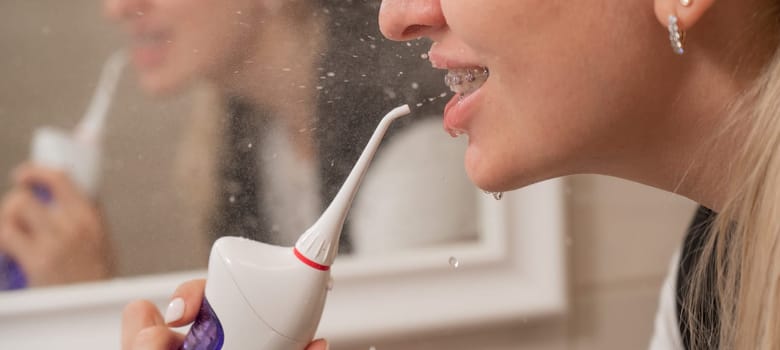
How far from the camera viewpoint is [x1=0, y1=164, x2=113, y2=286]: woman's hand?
23.2 inches

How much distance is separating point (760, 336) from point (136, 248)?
14.4 inches

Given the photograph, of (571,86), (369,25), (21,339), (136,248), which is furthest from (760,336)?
(21,339)

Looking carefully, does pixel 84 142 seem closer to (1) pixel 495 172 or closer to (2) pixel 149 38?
(2) pixel 149 38

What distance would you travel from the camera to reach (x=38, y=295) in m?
0.62

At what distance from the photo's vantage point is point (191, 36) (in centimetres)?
44

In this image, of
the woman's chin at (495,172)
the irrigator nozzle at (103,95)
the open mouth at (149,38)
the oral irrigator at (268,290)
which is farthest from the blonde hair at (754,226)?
the irrigator nozzle at (103,95)

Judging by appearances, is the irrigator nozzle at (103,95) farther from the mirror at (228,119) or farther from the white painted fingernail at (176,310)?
the white painted fingernail at (176,310)

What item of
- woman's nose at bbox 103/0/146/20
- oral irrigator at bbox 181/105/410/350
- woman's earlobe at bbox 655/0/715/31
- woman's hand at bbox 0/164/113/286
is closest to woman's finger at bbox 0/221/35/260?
woman's hand at bbox 0/164/113/286

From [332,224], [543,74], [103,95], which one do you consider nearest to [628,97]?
[543,74]

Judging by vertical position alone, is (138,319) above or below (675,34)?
below

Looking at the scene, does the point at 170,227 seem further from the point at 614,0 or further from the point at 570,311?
the point at 570,311

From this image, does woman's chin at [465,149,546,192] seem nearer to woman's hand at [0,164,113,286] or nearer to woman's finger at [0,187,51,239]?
woman's hand at [0,164,113,286]

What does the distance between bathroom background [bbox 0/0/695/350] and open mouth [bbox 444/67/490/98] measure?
11 millimetres

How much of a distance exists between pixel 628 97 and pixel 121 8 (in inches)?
14.8
